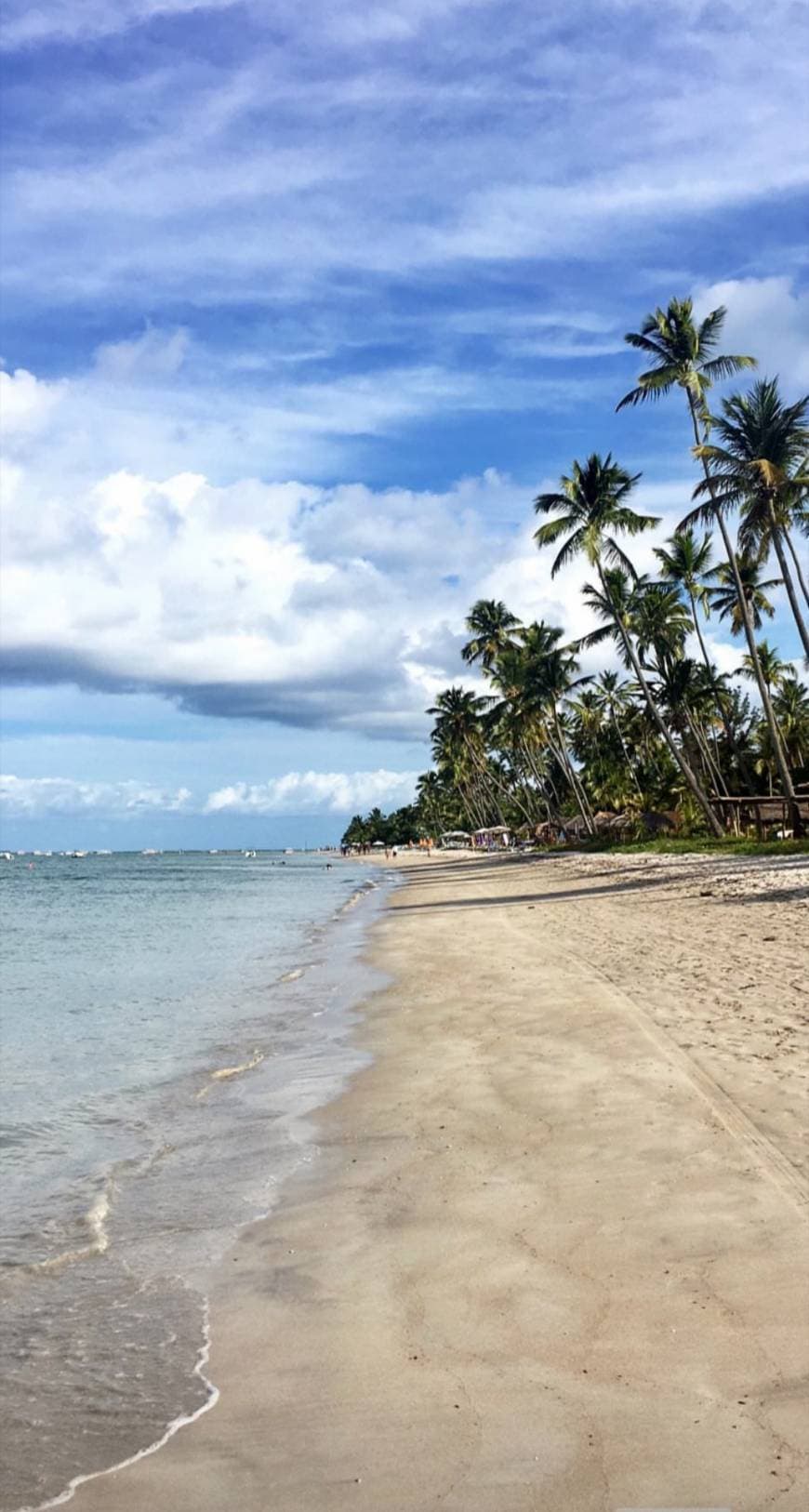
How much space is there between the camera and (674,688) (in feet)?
167

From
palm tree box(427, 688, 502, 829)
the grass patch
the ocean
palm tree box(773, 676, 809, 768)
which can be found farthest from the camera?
palm tree box(427, 688, 502, 829)

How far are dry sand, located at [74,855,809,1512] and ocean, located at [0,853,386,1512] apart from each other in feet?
0.75

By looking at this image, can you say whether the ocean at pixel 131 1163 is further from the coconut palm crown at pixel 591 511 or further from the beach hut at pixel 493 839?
the beach hut at pixel 493 839

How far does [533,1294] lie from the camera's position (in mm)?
4281

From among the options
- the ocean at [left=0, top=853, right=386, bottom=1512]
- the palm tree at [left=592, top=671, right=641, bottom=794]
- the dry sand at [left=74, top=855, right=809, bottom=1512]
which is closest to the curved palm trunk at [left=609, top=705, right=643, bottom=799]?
the palm tree at [left=592, top=671, right=641, bottom=794]

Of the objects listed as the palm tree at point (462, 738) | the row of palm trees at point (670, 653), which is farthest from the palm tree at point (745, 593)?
the palm tree at point (462, 738)

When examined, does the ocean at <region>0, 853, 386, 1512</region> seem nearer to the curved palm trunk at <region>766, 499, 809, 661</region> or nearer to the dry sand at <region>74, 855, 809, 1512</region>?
the dry sand at <region>74, 855, 809, 1512</region>

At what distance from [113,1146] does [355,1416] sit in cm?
437

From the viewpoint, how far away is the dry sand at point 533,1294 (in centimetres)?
307

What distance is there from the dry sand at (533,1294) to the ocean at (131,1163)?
23 cm

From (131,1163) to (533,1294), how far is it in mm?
3517

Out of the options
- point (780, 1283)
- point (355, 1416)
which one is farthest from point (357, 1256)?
point (780, 1283)

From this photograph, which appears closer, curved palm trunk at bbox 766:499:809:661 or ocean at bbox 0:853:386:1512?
ocean at bbox 0:853:386:1512

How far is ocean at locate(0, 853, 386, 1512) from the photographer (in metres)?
3.69
